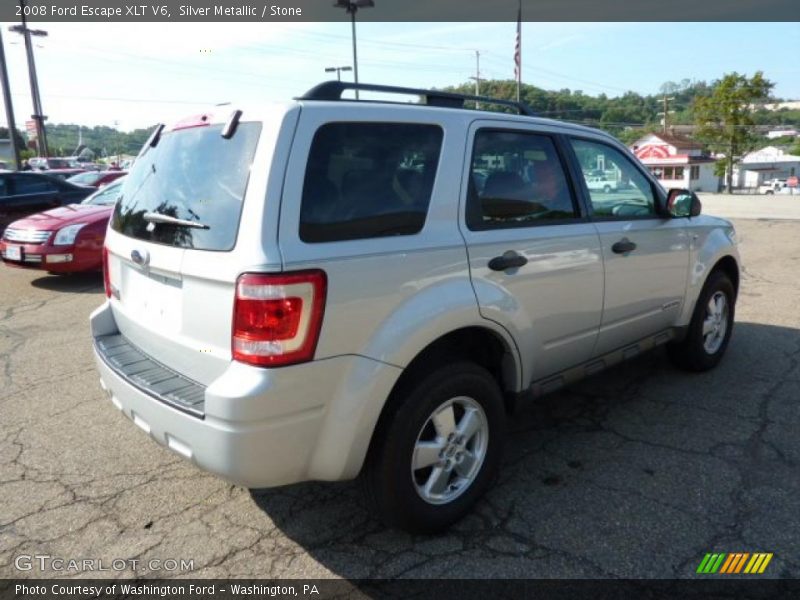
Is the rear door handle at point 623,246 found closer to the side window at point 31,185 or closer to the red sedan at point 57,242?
the red sedan at point 57,242

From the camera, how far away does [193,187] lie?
2.53 meters

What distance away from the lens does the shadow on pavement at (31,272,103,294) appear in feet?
26.5

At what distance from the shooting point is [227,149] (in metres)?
2.42

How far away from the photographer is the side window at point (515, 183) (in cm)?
287

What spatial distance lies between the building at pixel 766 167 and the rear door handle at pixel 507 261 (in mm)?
84794

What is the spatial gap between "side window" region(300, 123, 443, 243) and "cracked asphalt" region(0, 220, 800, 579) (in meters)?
1.22

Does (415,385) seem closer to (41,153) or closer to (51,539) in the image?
(51,539)

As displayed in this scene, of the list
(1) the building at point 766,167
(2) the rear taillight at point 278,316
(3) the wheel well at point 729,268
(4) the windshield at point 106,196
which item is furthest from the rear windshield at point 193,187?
(1) the building at point 766,167

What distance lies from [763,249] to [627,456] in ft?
32.4

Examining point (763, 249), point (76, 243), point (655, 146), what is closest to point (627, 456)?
point (76, 243)

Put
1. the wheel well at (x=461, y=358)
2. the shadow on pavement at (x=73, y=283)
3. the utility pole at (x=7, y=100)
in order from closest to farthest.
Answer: the wheel well at (x=461, y=358), the shadow on pavement at (x=73, y=283), the utility pole at (x=7, y=100)

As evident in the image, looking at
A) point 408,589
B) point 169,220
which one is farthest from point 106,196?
point 408,589

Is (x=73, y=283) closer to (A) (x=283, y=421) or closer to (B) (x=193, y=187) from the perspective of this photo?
(B) (x=193, y=187)
